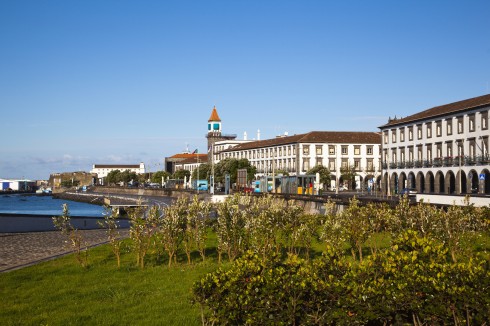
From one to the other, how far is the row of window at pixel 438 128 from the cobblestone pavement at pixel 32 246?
153 ft

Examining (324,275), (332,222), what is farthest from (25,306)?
(332,222)

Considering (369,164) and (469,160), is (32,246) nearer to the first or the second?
(469,160)

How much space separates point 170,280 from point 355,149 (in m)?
115

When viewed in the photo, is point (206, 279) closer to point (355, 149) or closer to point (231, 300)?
point (231, 300)

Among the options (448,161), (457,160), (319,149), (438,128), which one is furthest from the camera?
(319,149)

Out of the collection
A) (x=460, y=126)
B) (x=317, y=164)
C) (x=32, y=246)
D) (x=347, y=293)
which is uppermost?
(x=460, y=126)

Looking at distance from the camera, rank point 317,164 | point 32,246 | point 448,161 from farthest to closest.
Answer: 1. point 317,164
2. point 448,161
3. point 32,246

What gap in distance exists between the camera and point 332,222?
22188 mm

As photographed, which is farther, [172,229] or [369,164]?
[369,164]

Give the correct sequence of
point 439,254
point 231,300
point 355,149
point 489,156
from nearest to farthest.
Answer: point 231,300
point 439,254
point 489,156
point 355,149

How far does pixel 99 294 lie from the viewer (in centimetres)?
1545

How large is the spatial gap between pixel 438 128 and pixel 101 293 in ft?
223

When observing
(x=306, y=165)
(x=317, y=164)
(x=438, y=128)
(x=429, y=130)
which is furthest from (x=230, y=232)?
(x=317, y=164)

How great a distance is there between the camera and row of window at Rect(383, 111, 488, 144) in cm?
6681
